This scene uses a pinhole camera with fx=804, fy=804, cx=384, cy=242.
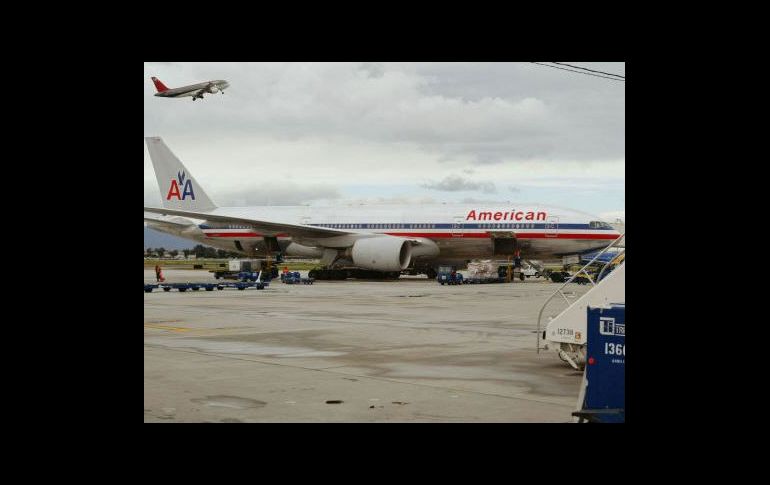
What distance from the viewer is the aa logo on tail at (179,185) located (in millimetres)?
50062

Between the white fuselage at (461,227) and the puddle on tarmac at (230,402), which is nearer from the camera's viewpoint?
the puddle on tarmac at (230,402)

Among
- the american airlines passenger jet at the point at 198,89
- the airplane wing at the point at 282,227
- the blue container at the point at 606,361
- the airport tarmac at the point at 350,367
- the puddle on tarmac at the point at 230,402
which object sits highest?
the american airlines passenger jet at the point at 198,89

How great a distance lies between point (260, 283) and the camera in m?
34.4

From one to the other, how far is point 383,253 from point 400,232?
97.7 inches

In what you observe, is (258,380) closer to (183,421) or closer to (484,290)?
(183,421)

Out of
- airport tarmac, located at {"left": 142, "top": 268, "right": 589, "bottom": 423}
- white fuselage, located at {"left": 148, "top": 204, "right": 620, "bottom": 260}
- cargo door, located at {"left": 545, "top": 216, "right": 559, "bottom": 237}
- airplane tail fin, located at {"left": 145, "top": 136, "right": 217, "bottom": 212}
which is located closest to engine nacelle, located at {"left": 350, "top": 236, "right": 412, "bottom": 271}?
white fuselage, located at {"left": 148, "top": 204, "right": 620, "bottom": 260}

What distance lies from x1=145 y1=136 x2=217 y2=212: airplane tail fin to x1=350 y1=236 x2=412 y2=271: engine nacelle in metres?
13.1

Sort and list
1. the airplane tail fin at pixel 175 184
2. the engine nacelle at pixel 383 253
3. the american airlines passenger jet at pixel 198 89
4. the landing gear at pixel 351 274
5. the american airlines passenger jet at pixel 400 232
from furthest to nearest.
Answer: the airplane tail fin at pixel 175 184 < the landing gear at pixel 351 274 < the engine nacelle at pixel 383 253 < the american airlines passenger jet at pixel 400 232 < the american airlines passenger jet at pixel 198 89

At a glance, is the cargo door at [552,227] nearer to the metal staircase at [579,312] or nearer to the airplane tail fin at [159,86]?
the airplane tail fin at [159,86]

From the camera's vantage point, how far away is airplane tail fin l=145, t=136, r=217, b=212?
163 feet

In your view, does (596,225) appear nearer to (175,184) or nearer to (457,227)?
(457,227)

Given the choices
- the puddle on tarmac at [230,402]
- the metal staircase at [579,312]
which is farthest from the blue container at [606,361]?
the puddle on tarmac at [230,402]
